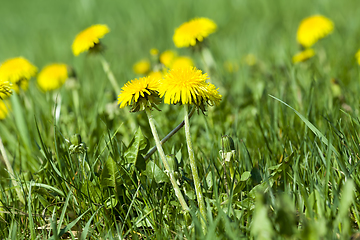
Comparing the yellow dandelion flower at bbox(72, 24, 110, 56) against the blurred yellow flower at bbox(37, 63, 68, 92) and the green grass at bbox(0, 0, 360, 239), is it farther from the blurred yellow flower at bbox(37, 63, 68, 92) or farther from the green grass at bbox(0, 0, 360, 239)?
the blurred yellow flower at bbox(37, 63, 68, 92)

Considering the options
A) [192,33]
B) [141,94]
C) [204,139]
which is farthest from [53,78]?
[141,94]

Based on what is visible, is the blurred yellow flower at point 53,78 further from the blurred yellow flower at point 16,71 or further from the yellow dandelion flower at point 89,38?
the yellow dandelion flower at point 89,38

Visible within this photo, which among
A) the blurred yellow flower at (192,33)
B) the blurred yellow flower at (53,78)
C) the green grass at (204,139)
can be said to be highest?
the blurred yellow flower at (53,78)

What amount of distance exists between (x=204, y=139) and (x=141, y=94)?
93 centimetres

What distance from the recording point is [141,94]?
0.99 metres

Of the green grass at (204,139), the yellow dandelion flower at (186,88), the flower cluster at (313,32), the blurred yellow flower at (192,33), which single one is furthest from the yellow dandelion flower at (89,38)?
the flower cluster at (313,32)

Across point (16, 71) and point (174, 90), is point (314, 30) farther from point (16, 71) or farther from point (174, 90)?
point (16, 71)

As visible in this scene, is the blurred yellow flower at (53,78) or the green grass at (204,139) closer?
the green grass at (204,139)

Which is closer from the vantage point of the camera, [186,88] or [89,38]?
[186,88]

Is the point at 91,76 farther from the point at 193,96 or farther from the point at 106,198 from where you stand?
the point at 193,96

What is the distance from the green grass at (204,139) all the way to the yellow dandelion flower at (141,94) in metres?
0.22

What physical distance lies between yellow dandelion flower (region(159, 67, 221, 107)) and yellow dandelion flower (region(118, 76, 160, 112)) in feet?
0.12

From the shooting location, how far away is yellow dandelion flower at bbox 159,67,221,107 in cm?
95

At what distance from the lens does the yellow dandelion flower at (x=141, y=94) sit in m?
1.00
